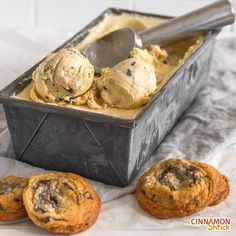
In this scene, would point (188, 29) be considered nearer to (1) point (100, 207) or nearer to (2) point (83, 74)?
(2) point (83, 74)

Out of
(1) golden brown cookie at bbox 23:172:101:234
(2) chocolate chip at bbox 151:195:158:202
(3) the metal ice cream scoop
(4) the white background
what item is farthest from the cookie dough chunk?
(4) the white background

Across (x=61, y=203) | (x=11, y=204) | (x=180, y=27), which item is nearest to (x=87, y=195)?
(x=61, y=203)

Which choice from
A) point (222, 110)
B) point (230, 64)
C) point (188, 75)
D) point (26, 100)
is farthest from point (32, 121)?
point (230, 64)

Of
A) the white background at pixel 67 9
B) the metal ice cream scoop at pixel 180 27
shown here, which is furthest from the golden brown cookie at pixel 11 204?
the white background at pixel 67 9

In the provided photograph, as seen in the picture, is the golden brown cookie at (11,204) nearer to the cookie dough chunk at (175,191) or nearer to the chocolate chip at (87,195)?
the chocolate chip at (87,195)

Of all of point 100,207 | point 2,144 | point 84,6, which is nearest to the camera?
point 100,207

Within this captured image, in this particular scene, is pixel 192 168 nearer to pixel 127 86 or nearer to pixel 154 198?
pixel 154 198
